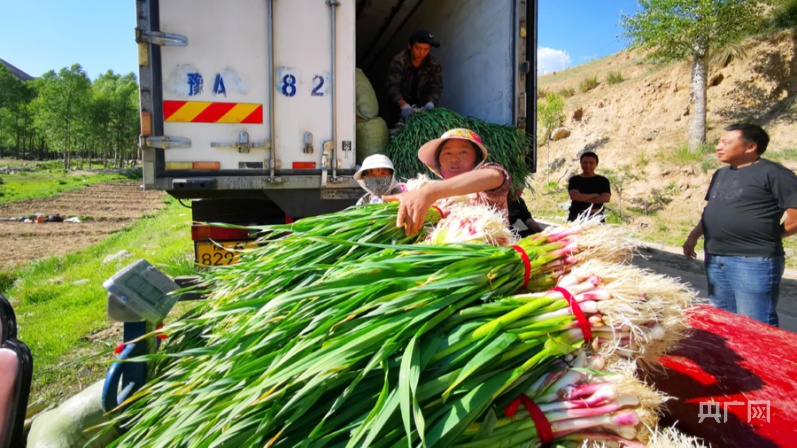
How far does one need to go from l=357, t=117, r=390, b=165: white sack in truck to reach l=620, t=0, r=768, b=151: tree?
15.5 m

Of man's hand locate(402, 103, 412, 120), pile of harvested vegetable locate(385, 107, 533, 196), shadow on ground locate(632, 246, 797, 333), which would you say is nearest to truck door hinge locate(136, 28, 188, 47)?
pile of harvested vegetable locate(385, 107, 533, 196)

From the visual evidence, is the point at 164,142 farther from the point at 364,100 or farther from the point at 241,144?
the point at 364,100

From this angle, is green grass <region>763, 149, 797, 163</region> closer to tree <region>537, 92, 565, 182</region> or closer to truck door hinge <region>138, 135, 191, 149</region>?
tree <region>537, 92, 565, 182</region>

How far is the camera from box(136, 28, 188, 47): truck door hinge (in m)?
2.94

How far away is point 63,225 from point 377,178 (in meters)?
14.5

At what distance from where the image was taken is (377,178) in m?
2.81

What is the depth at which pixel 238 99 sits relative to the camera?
3.22 metres

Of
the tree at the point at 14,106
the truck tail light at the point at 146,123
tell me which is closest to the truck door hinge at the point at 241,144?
the truck tail light at the point at 146,123

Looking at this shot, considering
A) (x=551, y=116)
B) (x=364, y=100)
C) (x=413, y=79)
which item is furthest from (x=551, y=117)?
(x=364, y=100)

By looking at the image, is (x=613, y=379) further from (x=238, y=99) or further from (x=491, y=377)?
(x=238, y=99)

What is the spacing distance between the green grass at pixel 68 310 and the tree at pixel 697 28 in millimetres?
17362

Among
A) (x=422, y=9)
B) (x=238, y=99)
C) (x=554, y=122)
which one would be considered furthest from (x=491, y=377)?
(x=554, y=122)

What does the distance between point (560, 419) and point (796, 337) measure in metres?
1.56

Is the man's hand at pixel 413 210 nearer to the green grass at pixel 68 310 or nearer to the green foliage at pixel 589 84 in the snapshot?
the green grass at pixel 68 310
